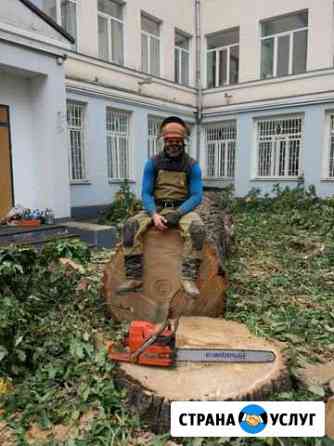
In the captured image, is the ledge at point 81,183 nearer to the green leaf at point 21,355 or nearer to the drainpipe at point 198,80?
the drainpipe at point 198,80

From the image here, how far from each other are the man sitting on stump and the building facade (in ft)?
22.9

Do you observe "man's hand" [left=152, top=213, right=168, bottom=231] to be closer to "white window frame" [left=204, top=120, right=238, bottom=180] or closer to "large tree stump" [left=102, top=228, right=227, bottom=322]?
"large tree stump" [left=102, top=228, right=227, bottom=322]

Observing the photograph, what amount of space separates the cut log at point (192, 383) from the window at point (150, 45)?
11694mm

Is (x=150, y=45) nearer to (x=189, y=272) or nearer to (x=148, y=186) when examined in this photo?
(x=148, y=186)

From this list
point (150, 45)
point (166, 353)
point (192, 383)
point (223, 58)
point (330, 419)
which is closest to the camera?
point (330, 419)

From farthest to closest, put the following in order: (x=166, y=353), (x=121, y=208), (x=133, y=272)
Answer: (x=121, y=208)
(x=133, y=272)
(x=166, y=353)

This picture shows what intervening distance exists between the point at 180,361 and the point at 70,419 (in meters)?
0.76

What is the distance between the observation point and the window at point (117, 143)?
36.8ft

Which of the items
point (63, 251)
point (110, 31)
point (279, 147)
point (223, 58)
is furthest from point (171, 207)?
point (223, 58)

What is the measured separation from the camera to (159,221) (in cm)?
298

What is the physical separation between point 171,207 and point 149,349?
1.42 m

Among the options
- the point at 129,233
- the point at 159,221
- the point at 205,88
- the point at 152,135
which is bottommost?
the point at 129,233

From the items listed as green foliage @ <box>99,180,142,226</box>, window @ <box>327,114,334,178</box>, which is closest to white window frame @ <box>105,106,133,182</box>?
green foliage @ <box>99,180,142,226</box>

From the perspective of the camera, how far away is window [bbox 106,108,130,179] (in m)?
11.2
